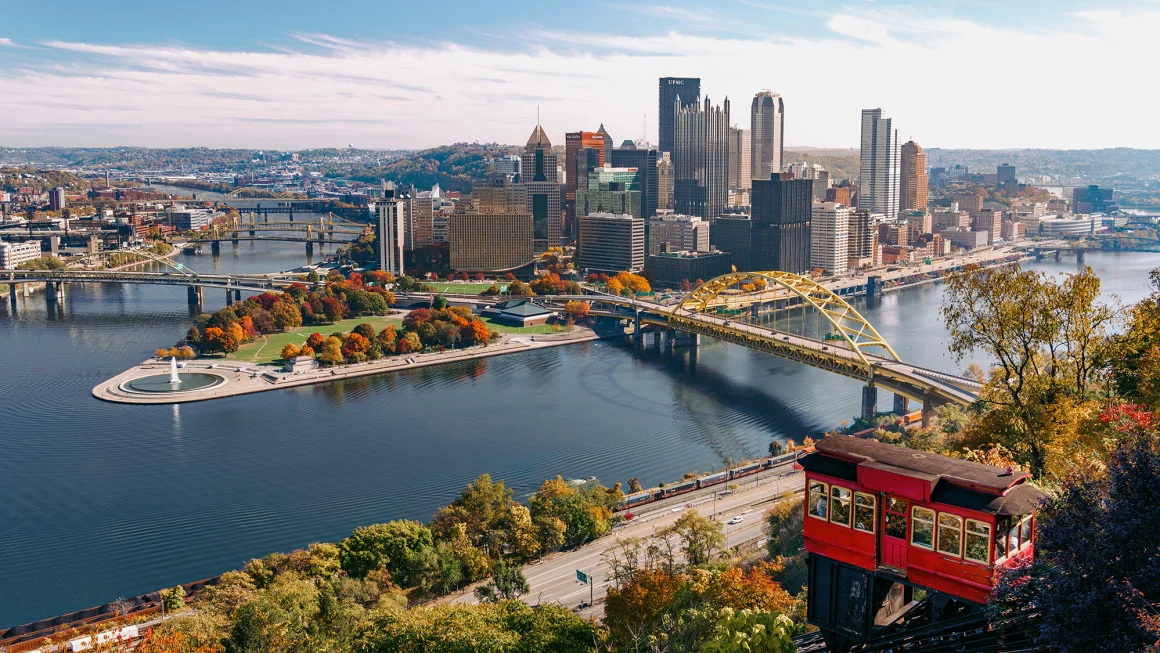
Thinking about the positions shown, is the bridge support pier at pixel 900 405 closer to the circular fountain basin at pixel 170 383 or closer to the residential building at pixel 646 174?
the circular fountain basin at pixel 170 383

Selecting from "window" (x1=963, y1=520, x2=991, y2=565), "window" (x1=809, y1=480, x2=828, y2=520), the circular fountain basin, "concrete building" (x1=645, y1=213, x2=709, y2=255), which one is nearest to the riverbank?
the circular fountain basin

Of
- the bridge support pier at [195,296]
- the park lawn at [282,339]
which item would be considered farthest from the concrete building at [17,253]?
the park lawn at [282,339]

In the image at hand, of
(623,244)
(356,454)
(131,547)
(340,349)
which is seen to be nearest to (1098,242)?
(623,244)

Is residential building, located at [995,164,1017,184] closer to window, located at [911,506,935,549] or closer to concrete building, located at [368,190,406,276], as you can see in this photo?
concrete building, located at [368,190,406,276]

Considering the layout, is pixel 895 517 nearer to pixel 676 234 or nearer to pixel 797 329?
pixel 797 329

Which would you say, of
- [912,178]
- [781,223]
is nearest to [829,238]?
[781,223]
